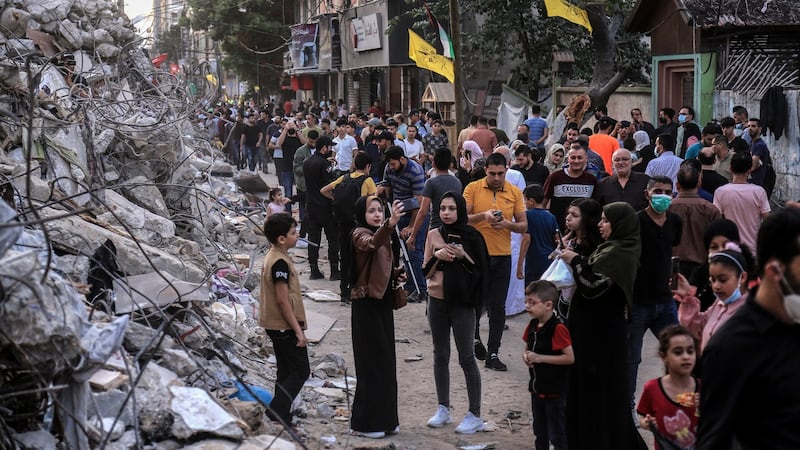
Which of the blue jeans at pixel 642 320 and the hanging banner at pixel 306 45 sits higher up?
the hanging banner at pixel 306 45

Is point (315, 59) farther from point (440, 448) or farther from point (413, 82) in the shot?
point (440, 448)

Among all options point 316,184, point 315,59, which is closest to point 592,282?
point 316,184

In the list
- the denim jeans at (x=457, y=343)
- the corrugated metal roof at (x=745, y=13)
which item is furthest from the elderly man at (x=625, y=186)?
the corrugated metal roof at (x=745, y=13)

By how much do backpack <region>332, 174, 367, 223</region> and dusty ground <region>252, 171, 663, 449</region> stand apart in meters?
1.05

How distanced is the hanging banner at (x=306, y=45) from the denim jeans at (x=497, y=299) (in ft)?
107

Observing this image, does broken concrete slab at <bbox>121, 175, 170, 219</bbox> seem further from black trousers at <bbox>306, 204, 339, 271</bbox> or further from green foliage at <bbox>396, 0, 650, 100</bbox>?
green foliage at <bbox>396, 0, 650, 100</bbox>

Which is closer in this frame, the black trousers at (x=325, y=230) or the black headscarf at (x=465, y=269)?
the black headscarf at (x=465, y=269)

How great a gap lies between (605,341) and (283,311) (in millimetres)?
1977

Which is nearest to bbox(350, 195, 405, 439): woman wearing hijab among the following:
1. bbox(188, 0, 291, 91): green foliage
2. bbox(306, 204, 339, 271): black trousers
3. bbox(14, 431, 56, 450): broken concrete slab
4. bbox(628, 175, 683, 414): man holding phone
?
bbox(628, 175, 683, 414): man holding phone

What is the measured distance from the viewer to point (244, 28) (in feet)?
135

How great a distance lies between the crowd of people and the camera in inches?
120

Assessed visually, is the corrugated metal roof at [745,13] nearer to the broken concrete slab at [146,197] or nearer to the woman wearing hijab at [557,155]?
the woman wearing hijab at [557,155]

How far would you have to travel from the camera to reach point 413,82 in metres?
31.7

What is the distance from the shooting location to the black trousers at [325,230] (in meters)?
12.1
